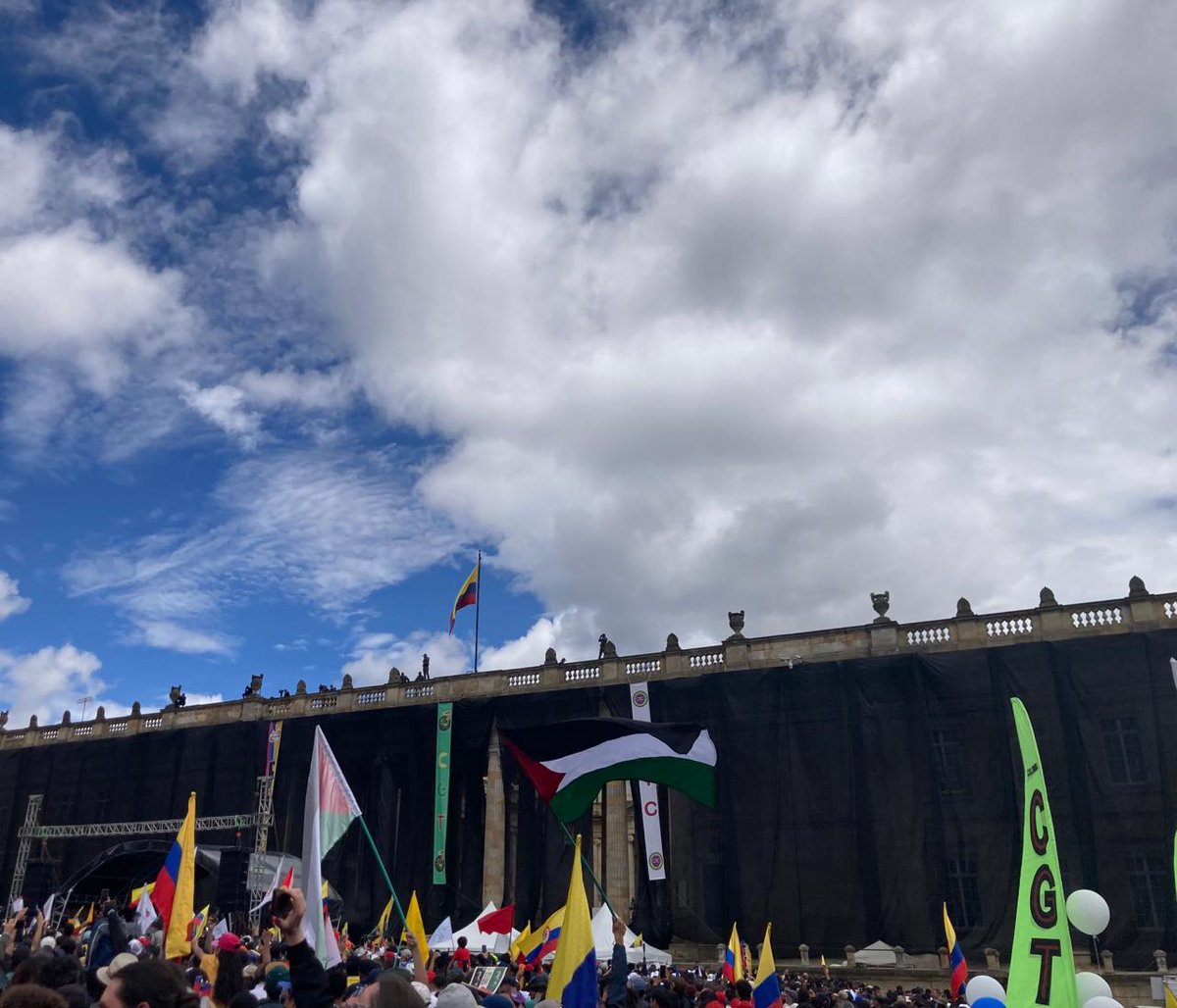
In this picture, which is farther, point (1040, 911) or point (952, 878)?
point (952, 878)

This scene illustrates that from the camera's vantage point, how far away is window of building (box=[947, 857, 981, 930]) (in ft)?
82.7

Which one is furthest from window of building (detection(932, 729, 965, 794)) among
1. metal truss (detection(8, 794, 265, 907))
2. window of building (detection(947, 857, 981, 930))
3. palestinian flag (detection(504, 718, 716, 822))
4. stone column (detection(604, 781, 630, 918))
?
metal truss (detection(8, 794, 265, 907))

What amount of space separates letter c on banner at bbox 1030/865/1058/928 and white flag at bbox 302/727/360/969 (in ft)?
16.4

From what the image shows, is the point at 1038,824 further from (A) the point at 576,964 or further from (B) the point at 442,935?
(B) the point at 442,935

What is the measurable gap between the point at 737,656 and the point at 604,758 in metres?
16.2

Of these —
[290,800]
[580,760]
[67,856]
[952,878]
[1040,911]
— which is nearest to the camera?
[1040,911]

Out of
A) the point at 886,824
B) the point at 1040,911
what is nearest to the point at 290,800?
the point at 886,824

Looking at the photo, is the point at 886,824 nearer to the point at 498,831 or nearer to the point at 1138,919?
the point at 1138,919

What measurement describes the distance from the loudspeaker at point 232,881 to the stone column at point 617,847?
10.2 meters

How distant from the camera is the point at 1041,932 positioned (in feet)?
19.4

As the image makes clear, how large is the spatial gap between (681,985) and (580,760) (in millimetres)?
5117

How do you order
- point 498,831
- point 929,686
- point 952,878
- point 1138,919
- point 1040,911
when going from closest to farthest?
point 1040,911 → point 1138,919 → point 952,878 → point 929,686 → point 498,831

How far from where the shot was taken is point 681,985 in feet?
32.8

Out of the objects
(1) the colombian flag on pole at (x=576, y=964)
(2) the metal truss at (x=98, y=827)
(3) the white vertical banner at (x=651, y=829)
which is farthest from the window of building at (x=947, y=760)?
(2) the metal truss at (x=98, y=827)
